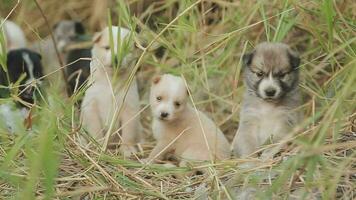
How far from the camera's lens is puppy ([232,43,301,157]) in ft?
16.6

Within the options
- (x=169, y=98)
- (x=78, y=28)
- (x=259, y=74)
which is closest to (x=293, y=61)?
(x=259, y=74)

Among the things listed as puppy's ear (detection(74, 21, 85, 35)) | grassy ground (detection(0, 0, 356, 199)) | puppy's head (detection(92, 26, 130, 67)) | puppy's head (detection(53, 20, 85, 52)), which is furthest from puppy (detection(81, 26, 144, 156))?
puppy's ear (detection(74, 21, 85, 35))

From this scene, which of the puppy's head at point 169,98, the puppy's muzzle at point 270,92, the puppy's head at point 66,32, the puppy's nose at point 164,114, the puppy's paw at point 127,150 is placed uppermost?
the puppy's muzzle at point 270,92

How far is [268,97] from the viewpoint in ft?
16.7

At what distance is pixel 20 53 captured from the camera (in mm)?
5895

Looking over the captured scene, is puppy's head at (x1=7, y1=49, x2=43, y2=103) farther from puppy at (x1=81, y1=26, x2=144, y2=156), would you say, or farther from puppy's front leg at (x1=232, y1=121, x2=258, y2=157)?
puppy's front leg at (x1=232, y1=121, x2=258, y2=157)

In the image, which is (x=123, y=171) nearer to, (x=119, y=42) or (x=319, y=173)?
(x=119, y=42)

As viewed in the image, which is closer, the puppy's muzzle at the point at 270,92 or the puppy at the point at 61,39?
the puppy's muzzle at the point at 270,92

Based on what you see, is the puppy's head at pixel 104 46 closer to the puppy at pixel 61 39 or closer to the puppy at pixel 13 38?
the puppy at pixel 13 38

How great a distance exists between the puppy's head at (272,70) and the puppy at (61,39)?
115 inches

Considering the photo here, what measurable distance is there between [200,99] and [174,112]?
125cm

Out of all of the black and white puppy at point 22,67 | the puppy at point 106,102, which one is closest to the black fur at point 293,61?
the puppy at point 106,102

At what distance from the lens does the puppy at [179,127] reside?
5285mm

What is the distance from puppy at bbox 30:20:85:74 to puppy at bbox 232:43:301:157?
9.34 feet
